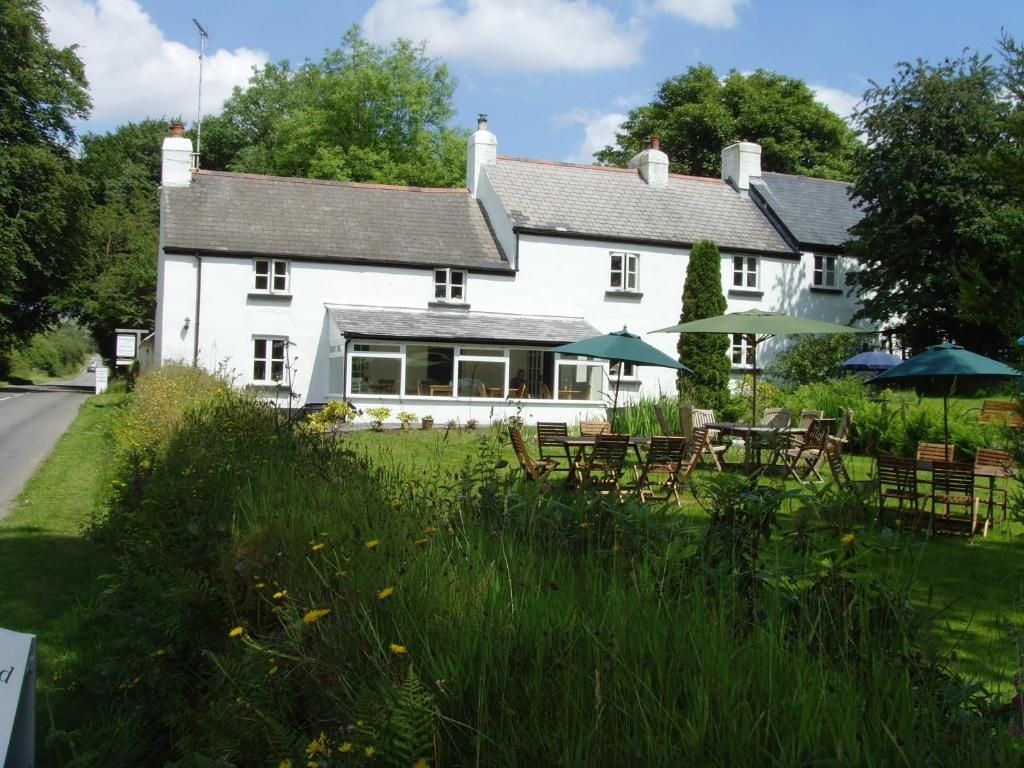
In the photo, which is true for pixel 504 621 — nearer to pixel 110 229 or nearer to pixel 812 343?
pixel 812 343

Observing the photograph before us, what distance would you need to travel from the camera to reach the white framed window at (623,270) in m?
31.0

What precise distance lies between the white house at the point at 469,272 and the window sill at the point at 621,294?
0.06 m

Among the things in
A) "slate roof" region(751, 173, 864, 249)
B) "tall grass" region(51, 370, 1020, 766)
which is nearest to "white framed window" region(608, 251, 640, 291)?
→ "slate roof" region(751, 173, 864, 249)

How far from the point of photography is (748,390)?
27.9 m

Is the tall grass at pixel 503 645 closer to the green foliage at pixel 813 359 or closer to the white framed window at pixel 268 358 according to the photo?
the white framed window at pixel 268 358

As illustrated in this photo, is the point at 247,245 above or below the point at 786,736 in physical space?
above

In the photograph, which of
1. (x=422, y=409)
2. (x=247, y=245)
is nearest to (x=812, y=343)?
(x=422, y=409)

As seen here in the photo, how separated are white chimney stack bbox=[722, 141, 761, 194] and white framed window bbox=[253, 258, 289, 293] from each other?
17.3m

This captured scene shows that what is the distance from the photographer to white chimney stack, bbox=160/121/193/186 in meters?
29.2

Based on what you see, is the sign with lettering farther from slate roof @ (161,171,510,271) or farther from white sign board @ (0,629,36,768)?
white sign board @ (0,629,36,768)

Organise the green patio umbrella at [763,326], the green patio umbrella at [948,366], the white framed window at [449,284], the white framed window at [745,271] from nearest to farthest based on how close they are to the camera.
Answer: the green patio umbrella at [948,366], the green patio umbrella at [763,326], the white framed window at [449,284], the white framed window at [745,271]

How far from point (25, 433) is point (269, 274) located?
31.4 ft

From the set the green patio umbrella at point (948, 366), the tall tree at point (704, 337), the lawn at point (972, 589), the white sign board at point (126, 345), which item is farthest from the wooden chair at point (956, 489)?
the white sign board at point (126, 345)

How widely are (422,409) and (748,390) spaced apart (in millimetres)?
9849
